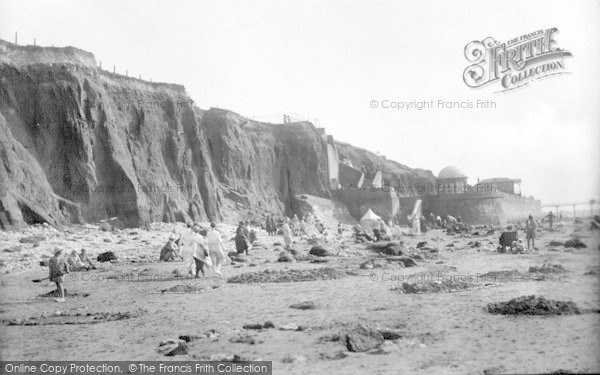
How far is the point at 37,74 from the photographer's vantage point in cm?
3381

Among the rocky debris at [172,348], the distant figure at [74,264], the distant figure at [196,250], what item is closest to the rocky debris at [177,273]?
the distant figure at [196,250]

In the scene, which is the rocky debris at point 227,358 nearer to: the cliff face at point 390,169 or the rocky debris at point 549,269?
the rocky debris at point 549,269

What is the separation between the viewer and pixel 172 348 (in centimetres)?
731

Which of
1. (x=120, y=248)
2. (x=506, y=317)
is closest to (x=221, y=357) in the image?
(x=506, y=317)

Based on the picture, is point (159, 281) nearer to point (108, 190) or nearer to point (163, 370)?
point (163, 370)

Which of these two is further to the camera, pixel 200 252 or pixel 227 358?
pixel 200 252

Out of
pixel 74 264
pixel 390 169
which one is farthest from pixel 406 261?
pixel 390 169

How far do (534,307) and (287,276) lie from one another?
7199 mm

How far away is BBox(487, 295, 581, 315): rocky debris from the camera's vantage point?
857cm

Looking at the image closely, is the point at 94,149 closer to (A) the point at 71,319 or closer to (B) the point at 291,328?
(A) the point at 71,319

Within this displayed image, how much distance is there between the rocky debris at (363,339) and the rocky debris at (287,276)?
6972mm

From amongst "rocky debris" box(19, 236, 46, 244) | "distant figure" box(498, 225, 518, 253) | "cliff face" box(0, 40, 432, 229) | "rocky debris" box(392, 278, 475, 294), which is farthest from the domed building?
"rocky debris" box(392, 278, 475, 294)

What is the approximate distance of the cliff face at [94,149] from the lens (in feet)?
99.0

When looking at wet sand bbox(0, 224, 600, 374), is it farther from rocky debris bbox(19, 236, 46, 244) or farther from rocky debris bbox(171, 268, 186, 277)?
rocky debris bbox(19, 236, 46, 244)
